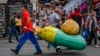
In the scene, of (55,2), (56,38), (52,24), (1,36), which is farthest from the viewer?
(55,2)

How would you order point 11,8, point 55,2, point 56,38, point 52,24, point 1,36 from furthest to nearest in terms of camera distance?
1. point 55,2
2. point 11,8
3. point 1,36
4. point 52,24
5. point 56,38

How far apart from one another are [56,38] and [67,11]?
14777 millimetres

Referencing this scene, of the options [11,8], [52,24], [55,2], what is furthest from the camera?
[55,2]

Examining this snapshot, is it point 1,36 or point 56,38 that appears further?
point 1,36

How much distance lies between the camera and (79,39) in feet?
49.4

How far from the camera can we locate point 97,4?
27.1 metres

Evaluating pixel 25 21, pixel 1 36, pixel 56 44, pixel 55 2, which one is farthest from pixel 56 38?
pixel 55 2

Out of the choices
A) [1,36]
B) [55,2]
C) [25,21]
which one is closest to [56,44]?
[25,21]

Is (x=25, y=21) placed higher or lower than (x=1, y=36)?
higher

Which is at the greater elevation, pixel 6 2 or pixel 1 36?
pixel 6 2

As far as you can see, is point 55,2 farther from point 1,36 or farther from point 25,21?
point 25,21

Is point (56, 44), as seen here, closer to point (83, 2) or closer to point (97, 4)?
point (97, 4)

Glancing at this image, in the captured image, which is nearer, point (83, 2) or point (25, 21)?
point (25, 21)

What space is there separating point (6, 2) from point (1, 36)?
5683 millimetres
